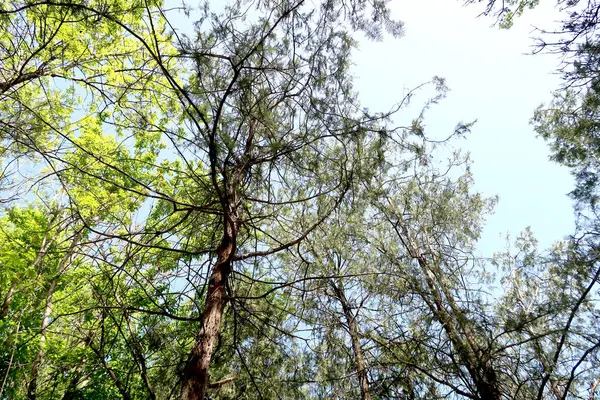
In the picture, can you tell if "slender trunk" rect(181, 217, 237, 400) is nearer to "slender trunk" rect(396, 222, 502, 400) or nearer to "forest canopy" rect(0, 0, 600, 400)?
"forest canopy" rect(0, 0, 600, 400)

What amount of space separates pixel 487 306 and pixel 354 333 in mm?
1885

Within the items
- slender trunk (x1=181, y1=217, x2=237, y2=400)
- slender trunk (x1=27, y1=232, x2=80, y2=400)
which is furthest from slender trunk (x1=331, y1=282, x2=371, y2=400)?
slender trunk (x1=27, y1=232, x2=80, y2=400)

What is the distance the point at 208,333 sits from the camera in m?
2.44

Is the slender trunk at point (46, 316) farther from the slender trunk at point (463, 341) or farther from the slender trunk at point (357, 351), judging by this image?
the slender trunk at point (357, 351)

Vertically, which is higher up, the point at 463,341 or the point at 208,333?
the point at 463,341

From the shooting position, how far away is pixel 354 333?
5.12m

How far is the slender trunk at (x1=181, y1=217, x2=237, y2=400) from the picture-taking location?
223cm

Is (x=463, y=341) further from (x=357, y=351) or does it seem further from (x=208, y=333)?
(x=208, y=333)

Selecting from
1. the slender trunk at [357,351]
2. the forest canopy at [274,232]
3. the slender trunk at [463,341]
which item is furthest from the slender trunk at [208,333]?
the slender trunk at [357,351]

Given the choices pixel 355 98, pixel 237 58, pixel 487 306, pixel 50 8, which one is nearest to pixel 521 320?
pixel 487 306

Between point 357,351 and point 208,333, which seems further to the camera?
point 357,351

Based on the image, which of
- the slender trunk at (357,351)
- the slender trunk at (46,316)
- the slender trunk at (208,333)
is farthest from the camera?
the slender trunk at (357,351)

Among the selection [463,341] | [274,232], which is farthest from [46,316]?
[463,341]

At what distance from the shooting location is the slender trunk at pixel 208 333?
2232 mm
